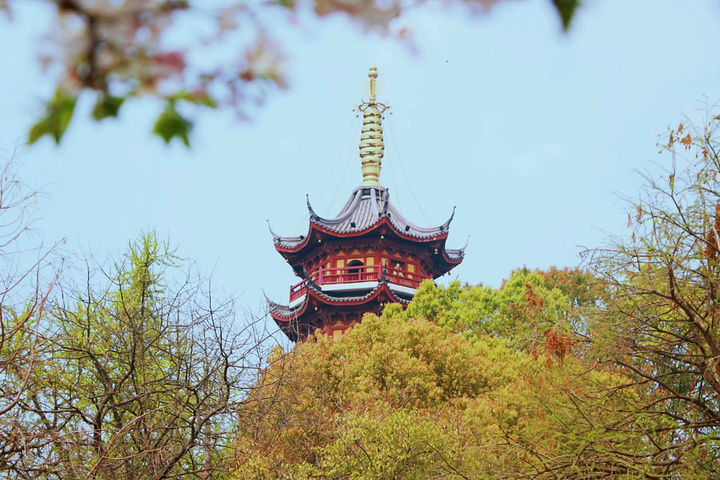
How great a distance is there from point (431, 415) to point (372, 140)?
20.0 metres

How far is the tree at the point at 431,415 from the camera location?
739 cm

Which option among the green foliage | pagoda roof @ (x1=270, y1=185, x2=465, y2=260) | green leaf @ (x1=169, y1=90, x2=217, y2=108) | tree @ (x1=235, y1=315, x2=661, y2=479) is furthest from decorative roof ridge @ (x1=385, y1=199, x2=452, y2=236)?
green leaf @ (x1=169, y1=90, x2=217, y2=108)

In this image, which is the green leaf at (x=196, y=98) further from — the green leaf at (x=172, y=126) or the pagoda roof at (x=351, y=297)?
the pagoda roof at (x=351, y=297)

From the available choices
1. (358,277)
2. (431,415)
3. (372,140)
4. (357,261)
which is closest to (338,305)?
(358,277)

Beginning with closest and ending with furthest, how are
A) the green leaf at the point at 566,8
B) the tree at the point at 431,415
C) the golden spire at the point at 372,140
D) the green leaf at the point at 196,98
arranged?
the green leaf at the point at 566,8
the green leaf at the point at 196,98
the tree at the point at 431,415
the golden spire at the point at 372,140

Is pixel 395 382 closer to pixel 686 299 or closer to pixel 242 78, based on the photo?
pixel 686 299

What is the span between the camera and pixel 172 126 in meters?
1.26

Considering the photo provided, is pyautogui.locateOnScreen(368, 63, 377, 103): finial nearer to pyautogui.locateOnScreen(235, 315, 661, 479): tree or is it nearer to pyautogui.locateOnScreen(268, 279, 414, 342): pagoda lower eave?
pyautogui.locateOnScreen(268, 279, 414, 342): pagoda lower eave

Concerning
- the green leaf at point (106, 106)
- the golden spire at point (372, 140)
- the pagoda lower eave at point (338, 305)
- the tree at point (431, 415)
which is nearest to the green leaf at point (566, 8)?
the green leaf at point (106, 106)

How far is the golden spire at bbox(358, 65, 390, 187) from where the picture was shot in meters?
31.4

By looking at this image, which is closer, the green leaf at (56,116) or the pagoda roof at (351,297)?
the green leaf at (56,116)

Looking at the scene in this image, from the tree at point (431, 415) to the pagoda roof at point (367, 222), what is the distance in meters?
9.07

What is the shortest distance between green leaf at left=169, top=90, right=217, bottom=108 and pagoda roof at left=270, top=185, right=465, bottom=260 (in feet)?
84.7

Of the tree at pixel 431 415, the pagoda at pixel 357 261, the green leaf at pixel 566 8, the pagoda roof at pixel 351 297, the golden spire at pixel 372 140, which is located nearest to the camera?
the green leaf at pixel 566 8
